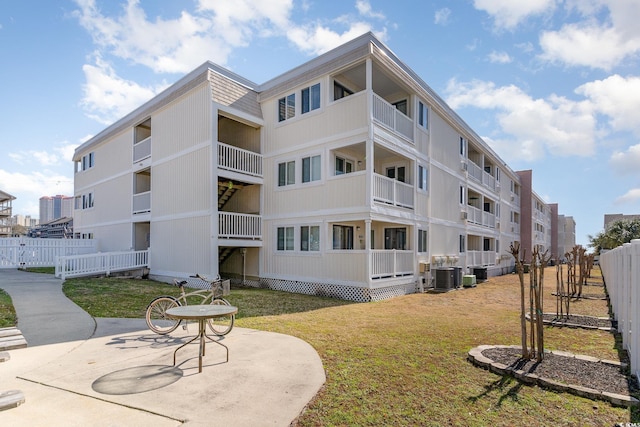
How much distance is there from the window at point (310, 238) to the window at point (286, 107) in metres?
5.14

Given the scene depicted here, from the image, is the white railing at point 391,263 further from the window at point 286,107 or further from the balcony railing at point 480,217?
the balcony railing at point 480,217

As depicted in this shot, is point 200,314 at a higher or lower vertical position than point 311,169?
lower

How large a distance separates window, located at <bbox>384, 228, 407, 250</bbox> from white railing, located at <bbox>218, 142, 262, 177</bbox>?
6666mm

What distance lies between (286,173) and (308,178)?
1.40 meters

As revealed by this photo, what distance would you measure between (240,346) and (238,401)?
2.15 m

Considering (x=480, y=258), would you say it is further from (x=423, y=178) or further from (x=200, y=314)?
(x=200, y=314)

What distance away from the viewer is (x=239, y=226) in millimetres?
15180

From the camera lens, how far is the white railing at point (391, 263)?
12625 millimetres

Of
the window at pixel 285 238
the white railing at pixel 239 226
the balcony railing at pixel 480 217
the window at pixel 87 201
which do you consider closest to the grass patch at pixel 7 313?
the white railing at pixel 239 226

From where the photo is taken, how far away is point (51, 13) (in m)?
9.69

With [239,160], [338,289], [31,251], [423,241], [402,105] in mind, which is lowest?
[338,289]

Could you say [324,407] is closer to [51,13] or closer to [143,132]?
[51,13]

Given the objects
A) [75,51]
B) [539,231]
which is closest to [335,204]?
[75,51]

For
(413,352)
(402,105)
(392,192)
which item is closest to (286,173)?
(392,192)
